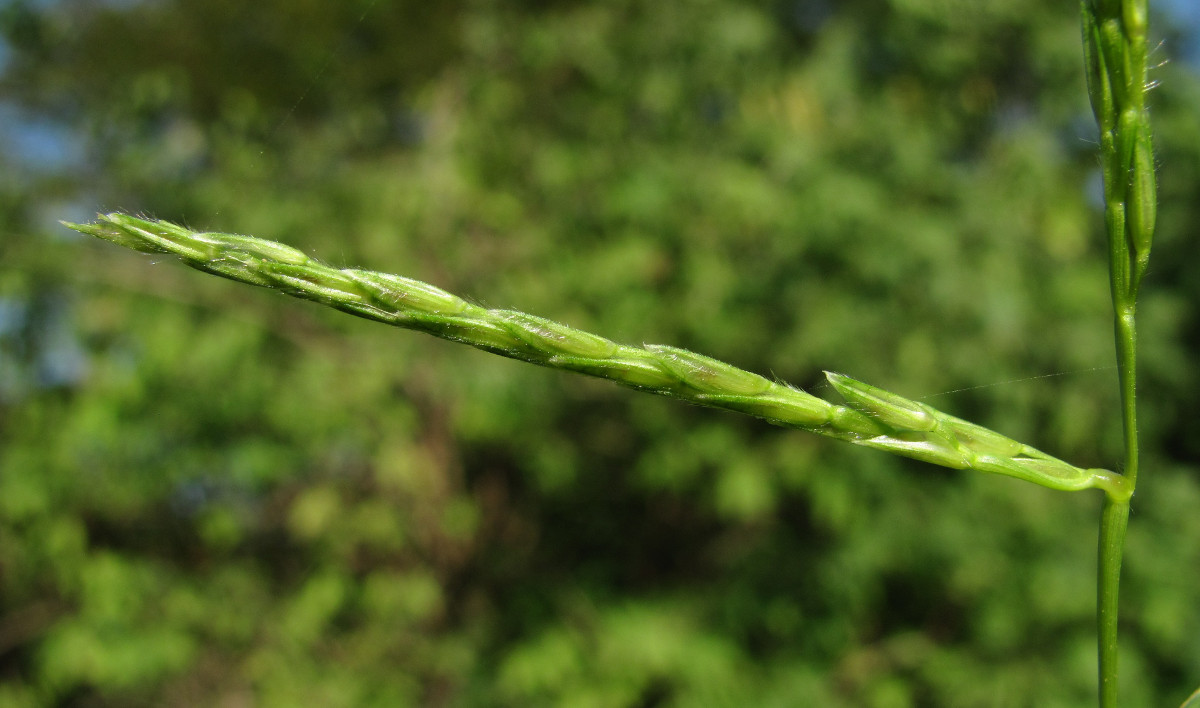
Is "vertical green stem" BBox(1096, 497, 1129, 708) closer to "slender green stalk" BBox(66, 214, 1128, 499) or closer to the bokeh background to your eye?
"slender green stalk" BBox(66, 214, 1128, 499)

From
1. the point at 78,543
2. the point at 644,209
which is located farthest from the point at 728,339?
the point at 78,543

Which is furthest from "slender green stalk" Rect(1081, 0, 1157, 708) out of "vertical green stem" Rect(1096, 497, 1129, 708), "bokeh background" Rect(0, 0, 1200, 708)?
"bokeh background" Rect(0, 0, 1200, 708)

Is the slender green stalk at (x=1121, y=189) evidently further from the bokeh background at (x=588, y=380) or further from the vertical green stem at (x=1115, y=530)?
the bokeh background at (x=588, y=380)

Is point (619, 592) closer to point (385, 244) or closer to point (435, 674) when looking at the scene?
point (435, 674)

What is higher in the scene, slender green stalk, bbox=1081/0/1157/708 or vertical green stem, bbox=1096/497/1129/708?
slender green stalk, bbox=1081/0/1157/708

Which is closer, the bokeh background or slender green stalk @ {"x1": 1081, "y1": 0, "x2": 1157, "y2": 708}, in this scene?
slender green stalk @ {"x1": 1081, "y1": 0, "x2": 1157, "y2": 708}

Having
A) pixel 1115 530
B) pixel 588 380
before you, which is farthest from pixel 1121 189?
pixel 588 380
